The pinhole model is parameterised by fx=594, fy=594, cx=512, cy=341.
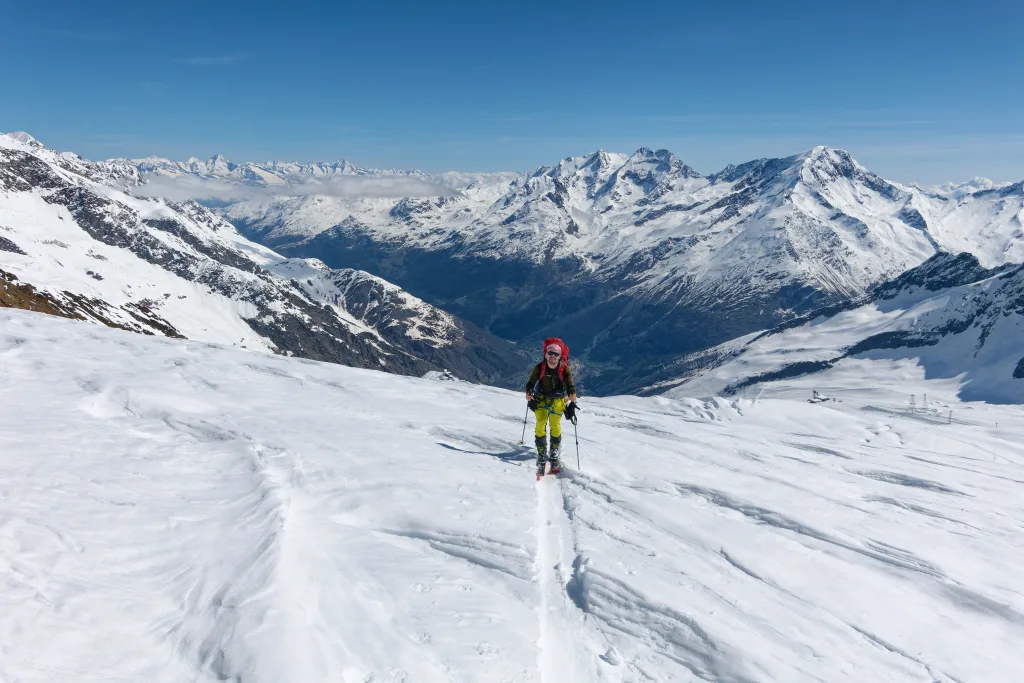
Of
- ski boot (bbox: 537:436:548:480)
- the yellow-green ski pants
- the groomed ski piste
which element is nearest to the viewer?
the groomed ski piste

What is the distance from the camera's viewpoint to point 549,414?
16.0 metres

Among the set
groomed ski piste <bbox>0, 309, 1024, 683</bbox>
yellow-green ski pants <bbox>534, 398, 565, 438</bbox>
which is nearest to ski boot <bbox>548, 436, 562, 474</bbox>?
yellow-green ski pants <bbox>534, 398, 565, 438</bbox>

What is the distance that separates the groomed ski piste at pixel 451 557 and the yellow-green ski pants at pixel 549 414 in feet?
3.66

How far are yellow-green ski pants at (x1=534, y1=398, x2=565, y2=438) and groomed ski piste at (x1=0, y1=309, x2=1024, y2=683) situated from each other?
3.66 ft

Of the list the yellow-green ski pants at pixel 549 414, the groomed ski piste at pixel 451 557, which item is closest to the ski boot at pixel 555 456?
the yellow-green ski pants at pixel 549 414

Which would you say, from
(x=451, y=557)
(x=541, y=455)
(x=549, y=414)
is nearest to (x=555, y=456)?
(x=541, y=455)

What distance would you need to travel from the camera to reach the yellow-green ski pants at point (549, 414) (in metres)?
15.8

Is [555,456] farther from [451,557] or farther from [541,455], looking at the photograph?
[451,557]

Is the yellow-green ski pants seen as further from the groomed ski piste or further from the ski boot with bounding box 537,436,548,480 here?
the groomed ski piste

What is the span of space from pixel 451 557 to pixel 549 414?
6640mm

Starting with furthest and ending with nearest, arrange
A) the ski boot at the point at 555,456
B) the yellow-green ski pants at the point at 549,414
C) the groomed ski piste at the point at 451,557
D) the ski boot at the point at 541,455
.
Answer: the yellow-green ski pants at the point at 549,414
the ski boot at the point at 555,456
the ski boot at the point at 541,455
the groomed ski piste at the point at 451,557

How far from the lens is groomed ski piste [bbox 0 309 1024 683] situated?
24.1ft

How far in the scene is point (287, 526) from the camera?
998 centimetres

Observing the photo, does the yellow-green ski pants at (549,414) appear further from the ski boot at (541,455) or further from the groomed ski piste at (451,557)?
the groomed ski piste at (451,557)
